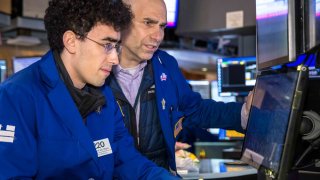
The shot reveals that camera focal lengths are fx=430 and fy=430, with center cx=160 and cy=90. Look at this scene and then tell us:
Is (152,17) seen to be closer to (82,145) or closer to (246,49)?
(82,145)

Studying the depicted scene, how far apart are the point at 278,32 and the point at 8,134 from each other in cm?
89

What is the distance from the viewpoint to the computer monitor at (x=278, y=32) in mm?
1139

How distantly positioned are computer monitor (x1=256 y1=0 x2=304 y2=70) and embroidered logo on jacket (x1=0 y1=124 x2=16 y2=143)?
0.85 meters

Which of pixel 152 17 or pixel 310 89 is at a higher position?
pixel 152 17

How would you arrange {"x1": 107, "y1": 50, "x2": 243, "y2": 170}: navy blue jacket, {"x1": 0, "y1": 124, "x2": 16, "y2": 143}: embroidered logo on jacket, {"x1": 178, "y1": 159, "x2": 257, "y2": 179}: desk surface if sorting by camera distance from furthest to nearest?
1. {"x1": 178, "y1": 159, "x2": 257, "y2": 179}: desk surface
2. {"x1": 107, "y1": 50, "x2": 243, "y2": 170}: navy blue jacket
3. {"x1": 0, "y1": 124, "x2": 16, "y2": 143}: embroidered logo on jacket

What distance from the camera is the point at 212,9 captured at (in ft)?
10.3

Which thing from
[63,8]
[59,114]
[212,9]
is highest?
[212,9]

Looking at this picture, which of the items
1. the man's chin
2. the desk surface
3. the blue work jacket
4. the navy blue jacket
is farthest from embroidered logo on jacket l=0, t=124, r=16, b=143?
the desk surface

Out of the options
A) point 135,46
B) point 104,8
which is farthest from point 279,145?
point 135,46

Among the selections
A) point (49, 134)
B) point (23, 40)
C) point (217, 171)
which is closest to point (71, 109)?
point (49, 134)

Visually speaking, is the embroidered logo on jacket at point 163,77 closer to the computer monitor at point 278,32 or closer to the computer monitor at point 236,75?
the computer monitor at point 278,32

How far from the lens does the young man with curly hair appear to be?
141cm

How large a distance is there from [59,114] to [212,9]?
1.88 metres

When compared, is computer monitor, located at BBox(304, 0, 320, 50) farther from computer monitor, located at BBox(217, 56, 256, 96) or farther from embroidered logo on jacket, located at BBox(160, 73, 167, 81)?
computer monitor, located at BBox(217, 56, 256, 96)
